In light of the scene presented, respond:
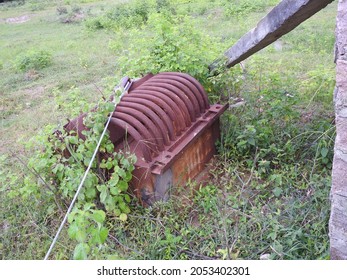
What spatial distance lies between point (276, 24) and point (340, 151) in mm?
1582

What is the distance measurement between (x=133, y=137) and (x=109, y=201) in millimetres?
562

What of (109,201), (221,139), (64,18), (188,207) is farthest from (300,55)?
(64,18)

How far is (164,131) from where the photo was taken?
3.03 meters

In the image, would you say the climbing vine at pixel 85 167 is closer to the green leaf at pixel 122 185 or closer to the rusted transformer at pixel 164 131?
the green leaf at pixel 122 185

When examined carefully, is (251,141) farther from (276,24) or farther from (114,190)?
(114,190)

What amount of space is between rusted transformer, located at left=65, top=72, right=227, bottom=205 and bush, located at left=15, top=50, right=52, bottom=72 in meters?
5.30

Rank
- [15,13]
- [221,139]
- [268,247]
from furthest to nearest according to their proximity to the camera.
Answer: [15,13]
[221,139]
[268,247]

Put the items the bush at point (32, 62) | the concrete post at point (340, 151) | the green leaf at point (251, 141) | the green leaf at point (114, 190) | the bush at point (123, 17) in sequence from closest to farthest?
the concrete post at point (340, 151) → the green leaf at point (114, 190) → the green leaf at point (251, 141) → the bush at point (32, 62) → the bush at point (123, 17)

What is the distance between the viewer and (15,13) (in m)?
16.5

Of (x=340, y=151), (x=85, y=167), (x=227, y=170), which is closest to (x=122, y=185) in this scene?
(x=85, y=167)

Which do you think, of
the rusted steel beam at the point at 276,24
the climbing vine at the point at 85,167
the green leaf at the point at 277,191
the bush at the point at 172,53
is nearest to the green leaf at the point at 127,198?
the climbing vine at the point at 85,167

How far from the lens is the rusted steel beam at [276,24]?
2.79 meters

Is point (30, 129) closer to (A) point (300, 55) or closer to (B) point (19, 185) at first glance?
(B) point (19, 185)

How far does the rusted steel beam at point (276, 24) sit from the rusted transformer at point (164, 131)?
0.64m
